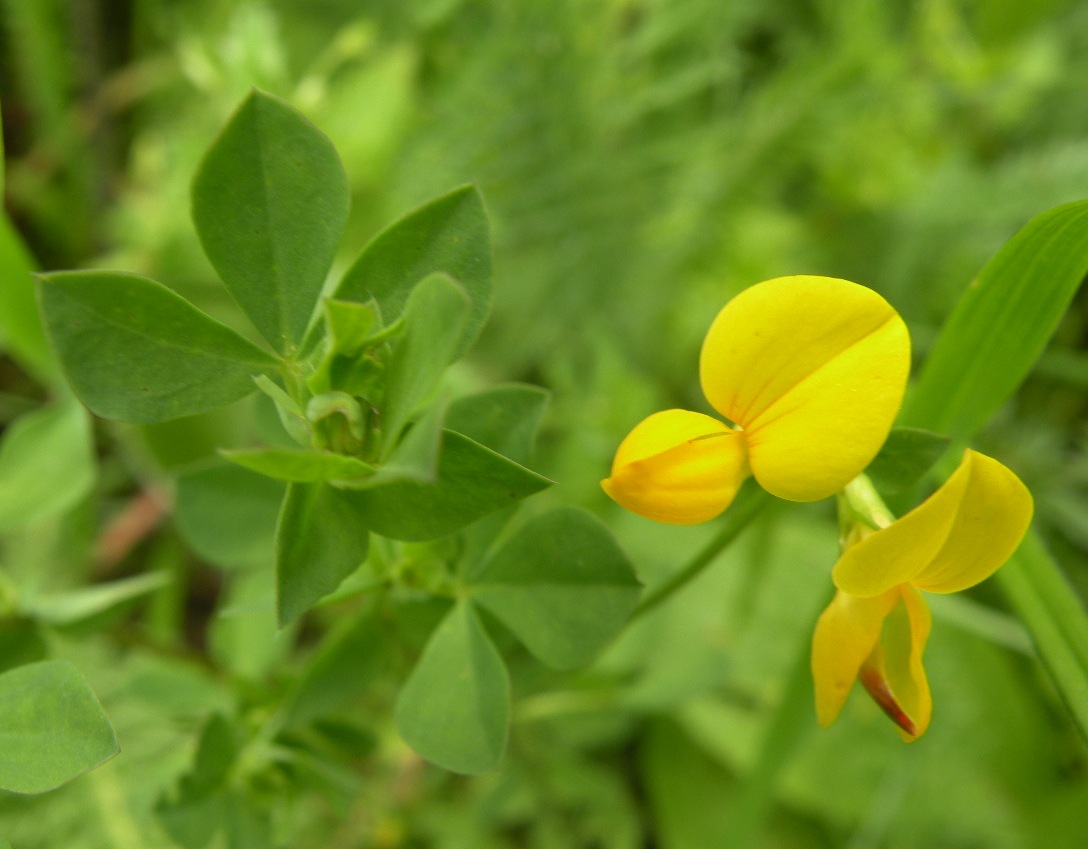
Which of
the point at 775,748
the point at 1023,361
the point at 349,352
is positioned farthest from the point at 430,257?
the point at 775,748

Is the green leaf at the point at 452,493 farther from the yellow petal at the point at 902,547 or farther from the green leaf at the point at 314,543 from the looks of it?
the yellow petal at the point at 902,547

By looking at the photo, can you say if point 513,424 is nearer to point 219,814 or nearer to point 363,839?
point 219,814

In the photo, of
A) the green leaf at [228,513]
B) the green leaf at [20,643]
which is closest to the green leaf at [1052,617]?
the green leaf at [228,513]

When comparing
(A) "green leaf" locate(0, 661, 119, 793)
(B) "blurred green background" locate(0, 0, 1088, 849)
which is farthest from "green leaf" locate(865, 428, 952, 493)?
(B) "blurred green background" locate(0, 0, 1088, 849)

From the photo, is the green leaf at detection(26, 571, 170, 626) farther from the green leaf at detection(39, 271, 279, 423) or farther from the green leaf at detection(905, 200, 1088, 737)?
the green leaf at detection(905, 200, 1088, 737)

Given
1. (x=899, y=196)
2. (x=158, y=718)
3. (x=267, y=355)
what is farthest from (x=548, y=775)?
(x=899, y=196)

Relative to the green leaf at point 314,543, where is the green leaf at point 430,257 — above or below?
above

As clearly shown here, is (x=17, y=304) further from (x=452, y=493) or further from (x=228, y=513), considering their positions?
(x=452, y=493)
